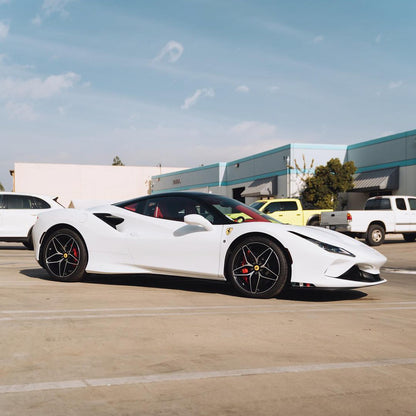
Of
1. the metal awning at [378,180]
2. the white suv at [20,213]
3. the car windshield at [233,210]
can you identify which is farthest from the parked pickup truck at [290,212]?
the car windshield at [233,210]

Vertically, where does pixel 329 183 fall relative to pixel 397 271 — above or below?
above

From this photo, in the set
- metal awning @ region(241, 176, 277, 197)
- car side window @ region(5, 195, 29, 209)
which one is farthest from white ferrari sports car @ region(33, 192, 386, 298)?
metal awning @ region(241, 176, 277, 197)

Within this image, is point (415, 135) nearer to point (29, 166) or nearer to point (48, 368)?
point (48, 368)

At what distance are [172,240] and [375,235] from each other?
45.3 ft

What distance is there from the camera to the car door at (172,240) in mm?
6227

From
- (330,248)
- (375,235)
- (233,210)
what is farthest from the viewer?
(375,235)

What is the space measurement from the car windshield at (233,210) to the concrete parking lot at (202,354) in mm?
1005

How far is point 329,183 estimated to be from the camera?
34.3 meters

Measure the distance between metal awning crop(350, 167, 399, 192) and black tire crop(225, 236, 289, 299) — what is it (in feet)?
89.4

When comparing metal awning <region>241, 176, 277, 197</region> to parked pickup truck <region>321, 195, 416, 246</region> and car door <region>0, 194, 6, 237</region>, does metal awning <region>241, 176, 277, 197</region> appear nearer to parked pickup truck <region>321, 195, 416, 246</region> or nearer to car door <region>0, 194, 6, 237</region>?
parked pickup truck <region>321, 195, 416, 246</region>

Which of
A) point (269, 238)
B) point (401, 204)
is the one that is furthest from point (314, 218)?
point (269, 238)

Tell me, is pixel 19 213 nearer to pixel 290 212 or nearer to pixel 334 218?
pixel 290 212

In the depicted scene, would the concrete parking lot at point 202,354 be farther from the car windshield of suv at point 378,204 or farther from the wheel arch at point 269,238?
the car windshield of suv at point 378,204

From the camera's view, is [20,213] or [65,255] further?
[20,213]
